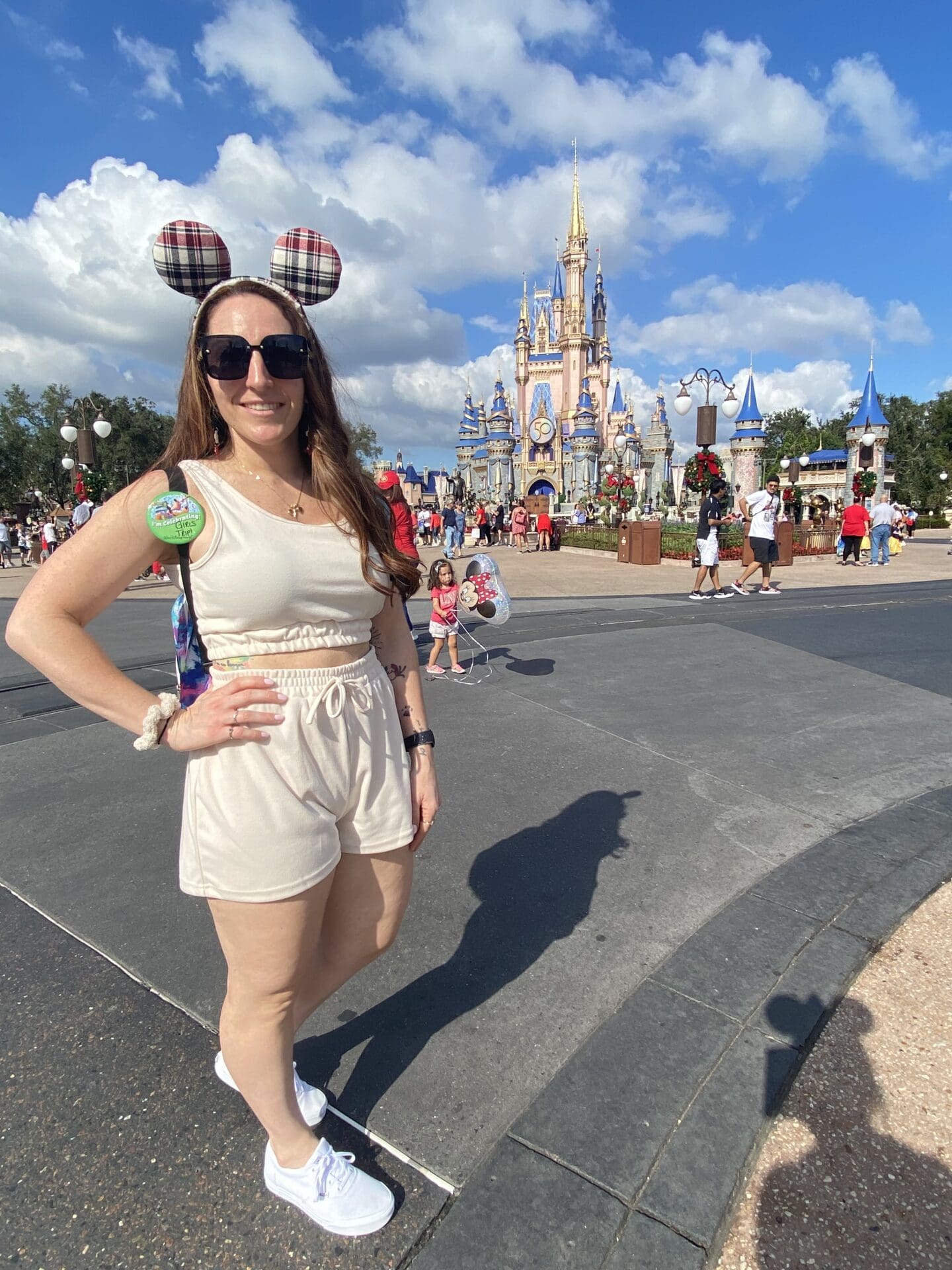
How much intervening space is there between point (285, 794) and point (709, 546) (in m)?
10.7

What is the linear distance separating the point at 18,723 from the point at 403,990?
13.7 feet

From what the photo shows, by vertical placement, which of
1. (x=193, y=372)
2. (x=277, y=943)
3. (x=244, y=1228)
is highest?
(x=193, y=372)

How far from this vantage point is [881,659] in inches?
263

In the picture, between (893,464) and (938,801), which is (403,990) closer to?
(938,801)

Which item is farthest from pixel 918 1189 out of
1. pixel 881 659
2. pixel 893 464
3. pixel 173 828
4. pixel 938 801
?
pixel 893 464

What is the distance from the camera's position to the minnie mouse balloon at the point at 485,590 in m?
6.30

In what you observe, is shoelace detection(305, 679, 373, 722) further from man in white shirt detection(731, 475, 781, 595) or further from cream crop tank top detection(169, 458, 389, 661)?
man in white shirt detection(731, 475, 781, 595)

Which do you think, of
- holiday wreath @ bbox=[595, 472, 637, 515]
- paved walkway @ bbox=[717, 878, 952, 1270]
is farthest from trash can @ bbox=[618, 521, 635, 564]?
paved walkway @ bbox=[717, 878, 952, 1270]

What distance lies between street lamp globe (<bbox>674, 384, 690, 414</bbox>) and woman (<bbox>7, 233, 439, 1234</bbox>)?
18.7 m

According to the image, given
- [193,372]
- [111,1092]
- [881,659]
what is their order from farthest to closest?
[881,659]
[111,1092]
[193,372]

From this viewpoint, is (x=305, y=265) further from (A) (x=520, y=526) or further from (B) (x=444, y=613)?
(A) (x=520, y=526)

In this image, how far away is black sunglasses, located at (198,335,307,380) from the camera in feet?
4.65

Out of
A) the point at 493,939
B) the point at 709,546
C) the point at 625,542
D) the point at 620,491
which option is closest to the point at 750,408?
the point at 620,491

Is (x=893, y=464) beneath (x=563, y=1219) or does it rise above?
above
